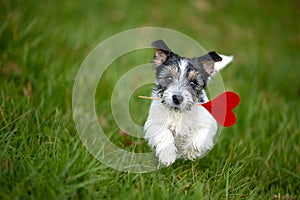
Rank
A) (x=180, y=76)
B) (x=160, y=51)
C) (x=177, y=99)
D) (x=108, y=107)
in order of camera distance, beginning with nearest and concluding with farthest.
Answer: (x=177, y=99), (x=180, y=76), (x=160, y=51), (x=108, y=107)

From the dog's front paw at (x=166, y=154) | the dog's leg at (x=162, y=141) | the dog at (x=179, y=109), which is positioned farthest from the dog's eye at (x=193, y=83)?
the dog's front paw at (x=166, y=154)

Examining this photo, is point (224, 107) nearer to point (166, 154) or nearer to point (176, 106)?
point (176, 106)

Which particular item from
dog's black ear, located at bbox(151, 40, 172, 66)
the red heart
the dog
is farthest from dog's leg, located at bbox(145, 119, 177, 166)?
dog's black ear, located at bbox(151, 40, 172, 66)

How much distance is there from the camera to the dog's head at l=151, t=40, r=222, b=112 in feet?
10.1

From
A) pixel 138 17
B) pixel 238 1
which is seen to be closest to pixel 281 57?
pixel 238 1

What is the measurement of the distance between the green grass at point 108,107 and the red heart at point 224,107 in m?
0.49

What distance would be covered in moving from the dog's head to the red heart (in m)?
0.12

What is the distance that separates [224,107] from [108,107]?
191 cm

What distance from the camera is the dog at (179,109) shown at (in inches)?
123

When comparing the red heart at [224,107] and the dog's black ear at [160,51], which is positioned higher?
the dog's black ear at [160,51]

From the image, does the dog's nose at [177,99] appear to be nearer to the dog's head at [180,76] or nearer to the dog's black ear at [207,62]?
the dog's head at [180,76]

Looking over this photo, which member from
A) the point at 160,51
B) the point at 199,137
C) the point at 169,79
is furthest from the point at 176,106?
the point at 160,51

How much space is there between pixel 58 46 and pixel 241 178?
11.0 feet

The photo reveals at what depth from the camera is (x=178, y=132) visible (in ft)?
10.8
